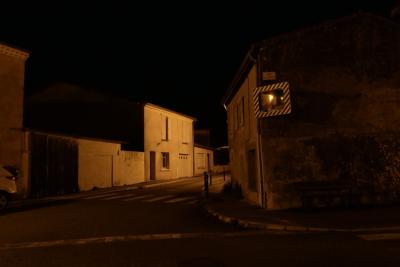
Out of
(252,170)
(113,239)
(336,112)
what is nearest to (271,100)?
(336,112)

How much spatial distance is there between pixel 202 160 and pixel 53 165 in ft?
77.7

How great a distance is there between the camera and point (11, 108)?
18.7 m

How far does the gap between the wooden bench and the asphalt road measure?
3.08 metres

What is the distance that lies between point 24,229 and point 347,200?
9.69 m

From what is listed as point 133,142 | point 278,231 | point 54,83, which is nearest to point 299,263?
point 278,231

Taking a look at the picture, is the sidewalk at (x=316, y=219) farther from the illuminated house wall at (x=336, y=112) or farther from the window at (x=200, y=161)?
the window at (x=200, y=161)

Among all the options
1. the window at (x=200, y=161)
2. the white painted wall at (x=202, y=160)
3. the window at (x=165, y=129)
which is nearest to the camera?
the window at (x=165, y=129)

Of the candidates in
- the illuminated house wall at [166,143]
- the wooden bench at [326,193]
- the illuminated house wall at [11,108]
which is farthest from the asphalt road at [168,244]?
the illuminated house wall at [166,143]

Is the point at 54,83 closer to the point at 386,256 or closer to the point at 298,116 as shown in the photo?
the point at 298,116

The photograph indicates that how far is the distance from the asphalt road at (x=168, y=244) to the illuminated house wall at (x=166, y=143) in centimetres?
1892

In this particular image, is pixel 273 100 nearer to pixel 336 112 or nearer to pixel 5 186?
pixel 336 112

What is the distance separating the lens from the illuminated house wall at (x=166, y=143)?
31.0 m

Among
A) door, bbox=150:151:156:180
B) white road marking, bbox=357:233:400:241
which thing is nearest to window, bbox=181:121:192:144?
door, bbox=150:151:156:180

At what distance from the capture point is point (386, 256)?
650cm
